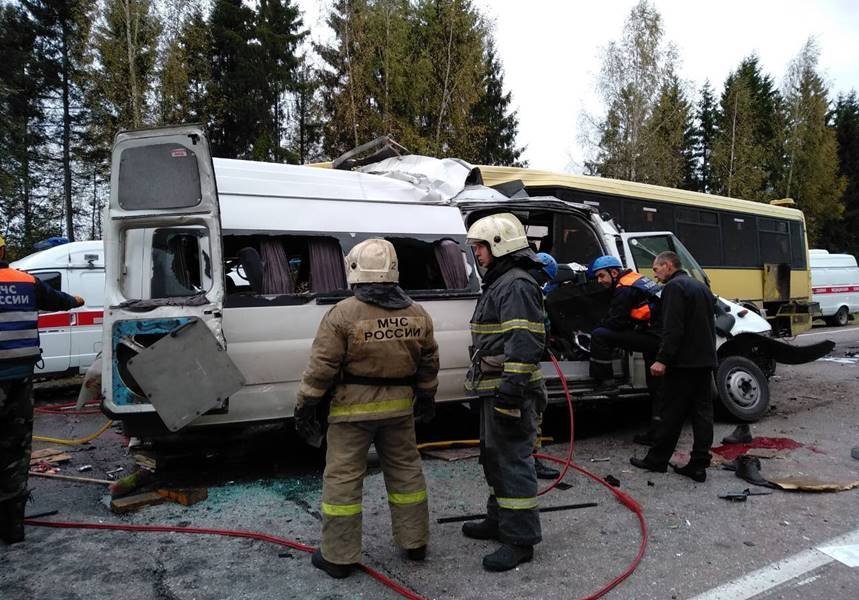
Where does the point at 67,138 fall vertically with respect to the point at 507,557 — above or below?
above

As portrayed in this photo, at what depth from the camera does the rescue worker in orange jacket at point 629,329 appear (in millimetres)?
5836

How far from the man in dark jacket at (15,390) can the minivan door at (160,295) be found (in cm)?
46

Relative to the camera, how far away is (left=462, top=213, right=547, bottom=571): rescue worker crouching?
337cm

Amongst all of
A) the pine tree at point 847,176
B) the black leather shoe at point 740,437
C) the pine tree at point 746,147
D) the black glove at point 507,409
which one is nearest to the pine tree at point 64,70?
the black leather shoe at point 740,437

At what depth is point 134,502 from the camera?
4.25 m

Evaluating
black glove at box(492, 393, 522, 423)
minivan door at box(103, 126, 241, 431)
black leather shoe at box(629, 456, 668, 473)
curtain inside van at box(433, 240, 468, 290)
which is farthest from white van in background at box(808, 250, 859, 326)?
minivan door at box(103, 126, 241, 431)

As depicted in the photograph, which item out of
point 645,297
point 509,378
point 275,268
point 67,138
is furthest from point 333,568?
point 67,138

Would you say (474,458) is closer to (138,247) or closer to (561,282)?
(561,282)

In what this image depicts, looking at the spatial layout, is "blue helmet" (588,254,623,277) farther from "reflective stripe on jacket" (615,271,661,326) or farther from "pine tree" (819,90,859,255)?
"pine tree" (819,90,859,255)

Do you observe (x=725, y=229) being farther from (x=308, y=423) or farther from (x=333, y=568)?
(x=333, y=568)

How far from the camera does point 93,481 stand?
15.8ft

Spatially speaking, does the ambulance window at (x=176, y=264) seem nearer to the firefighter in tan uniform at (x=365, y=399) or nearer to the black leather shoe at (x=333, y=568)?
the firefighter in tan uniform at (x=365, y=399)

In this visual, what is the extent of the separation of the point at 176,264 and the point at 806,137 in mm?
39867

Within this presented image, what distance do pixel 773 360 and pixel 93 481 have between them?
23.0 feet
